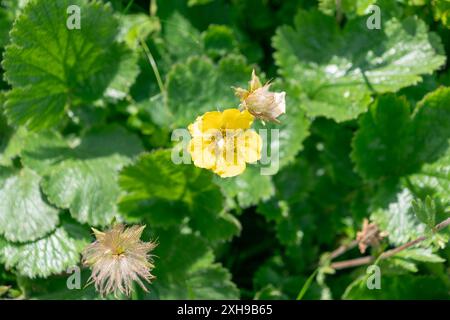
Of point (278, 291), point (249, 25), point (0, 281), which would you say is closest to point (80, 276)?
point (0, 281)

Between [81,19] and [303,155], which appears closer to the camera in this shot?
[81,19]

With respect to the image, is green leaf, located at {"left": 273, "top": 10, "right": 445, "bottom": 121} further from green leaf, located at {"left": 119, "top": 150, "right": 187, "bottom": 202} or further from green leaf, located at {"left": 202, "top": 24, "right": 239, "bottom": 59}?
green leaf, located at {"left": 119, "top": 150, "right": 187, "bottom": 202}

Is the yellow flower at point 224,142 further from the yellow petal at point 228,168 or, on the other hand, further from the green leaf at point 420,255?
the green leaf at point 420,255

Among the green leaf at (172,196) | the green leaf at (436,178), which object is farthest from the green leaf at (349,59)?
the green leaf at (172,196)

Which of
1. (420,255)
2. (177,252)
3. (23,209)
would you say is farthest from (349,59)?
(23,209)

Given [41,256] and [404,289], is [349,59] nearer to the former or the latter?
[404,289]

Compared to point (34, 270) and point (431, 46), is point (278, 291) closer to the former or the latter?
point (34, 270)
